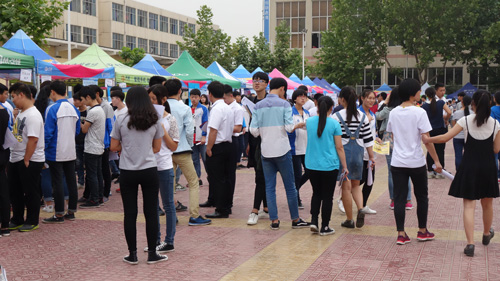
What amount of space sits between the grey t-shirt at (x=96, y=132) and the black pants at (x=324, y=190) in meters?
3.84

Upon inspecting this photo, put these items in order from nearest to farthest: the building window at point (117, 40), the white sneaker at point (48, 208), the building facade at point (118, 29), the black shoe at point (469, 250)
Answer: the black shoe at point (469, 250) → the white sneaker at point (48, 208) → the building facade at point (118, 29) → the building window at point (117, 40)

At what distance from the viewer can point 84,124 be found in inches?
372

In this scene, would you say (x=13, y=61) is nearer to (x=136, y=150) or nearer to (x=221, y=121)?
(x=221, y=121)

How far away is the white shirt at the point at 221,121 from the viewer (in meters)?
8.32

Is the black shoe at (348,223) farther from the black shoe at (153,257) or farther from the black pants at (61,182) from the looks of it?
the black pants at (61,182)

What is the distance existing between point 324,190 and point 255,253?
1.33 m

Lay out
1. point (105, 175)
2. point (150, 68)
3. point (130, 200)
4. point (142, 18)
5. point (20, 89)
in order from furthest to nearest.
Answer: point (142, 18), point (150, 68), point (105, 175), point (20, 89), point (130, 200)

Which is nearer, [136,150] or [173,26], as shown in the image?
[136,150]

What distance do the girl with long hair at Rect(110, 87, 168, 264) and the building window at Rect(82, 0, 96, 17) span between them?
5874 cm

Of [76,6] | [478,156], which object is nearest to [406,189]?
[478,156]

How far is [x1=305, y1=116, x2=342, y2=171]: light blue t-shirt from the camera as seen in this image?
7316 millimetres

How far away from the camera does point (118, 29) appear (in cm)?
6719

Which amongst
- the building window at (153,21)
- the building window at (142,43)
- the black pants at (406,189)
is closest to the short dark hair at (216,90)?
the black pants at (406,189)

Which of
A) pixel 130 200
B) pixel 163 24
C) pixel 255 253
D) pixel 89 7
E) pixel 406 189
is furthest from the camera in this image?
pixel 163 24
